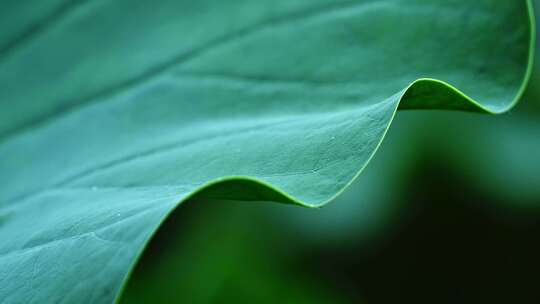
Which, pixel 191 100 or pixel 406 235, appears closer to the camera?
pixel 191 100

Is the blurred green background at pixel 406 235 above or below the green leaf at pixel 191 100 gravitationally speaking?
below

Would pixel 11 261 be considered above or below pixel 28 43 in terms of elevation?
below

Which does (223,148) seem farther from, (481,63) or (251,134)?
(481,63)

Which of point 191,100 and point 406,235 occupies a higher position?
point 191,100

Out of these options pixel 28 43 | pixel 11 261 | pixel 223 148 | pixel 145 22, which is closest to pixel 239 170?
pixel 223 148

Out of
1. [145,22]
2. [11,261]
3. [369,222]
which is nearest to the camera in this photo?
[11,261]
